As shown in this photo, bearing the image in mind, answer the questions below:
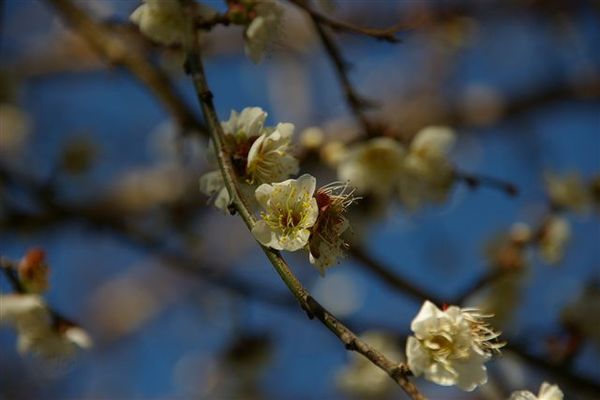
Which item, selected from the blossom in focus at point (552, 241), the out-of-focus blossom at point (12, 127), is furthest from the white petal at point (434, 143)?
the out-of-focus blossom at point (12, 127)

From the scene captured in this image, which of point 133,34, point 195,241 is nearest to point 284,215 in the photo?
point 133,34

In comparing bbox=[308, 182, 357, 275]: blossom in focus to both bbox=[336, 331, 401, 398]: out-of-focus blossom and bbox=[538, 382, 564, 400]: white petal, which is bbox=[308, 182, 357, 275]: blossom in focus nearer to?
bbox=[538, 382, 564, 400]: white petal

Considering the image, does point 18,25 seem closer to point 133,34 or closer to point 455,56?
point 455,56

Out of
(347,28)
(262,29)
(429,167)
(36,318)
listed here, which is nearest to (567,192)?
(429,167)

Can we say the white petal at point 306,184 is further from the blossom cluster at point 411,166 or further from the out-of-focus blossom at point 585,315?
the out-of-focus blossom at point 585,315

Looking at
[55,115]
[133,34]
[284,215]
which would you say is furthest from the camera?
[55,115]
